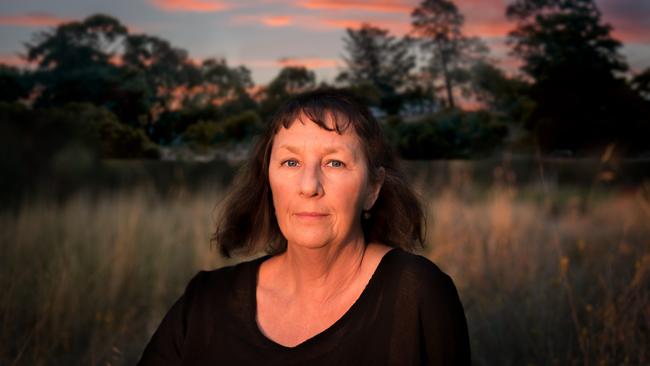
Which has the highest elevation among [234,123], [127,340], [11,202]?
[234,123]

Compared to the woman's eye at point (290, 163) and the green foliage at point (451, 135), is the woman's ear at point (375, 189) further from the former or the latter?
the green foliage at point (451, 135)

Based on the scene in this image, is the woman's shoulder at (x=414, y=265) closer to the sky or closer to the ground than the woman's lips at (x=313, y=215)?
closer to the ground

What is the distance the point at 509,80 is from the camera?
1459cm

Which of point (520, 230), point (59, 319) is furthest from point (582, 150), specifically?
point (59, 319)

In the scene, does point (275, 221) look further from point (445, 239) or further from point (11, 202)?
point (11, 202)

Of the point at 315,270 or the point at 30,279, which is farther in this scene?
the point at 30,279

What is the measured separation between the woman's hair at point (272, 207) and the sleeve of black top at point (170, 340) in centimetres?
36

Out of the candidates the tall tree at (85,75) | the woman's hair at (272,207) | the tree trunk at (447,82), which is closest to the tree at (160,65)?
the tall tree at (85,75)

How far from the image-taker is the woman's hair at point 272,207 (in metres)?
2.08

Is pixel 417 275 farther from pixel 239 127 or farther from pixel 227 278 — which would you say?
pixel 239 127

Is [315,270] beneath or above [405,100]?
beneath

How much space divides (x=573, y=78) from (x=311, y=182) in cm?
1287

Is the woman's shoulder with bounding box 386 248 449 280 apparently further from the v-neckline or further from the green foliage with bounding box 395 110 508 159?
the green foliage with bounding box 395 110 508 159

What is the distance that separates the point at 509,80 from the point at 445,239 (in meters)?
8.59
